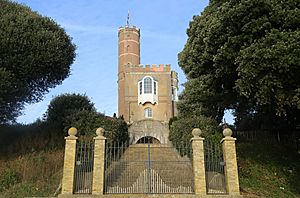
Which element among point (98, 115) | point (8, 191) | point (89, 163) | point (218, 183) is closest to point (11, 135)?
point (98, 115)

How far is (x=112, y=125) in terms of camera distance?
1941 centimetres

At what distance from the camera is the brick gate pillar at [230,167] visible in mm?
11625

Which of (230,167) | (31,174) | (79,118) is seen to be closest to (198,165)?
(230,167)

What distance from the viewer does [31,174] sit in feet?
46.7

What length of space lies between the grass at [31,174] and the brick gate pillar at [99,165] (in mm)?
2061

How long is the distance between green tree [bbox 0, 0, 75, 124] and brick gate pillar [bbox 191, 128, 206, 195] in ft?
28.9

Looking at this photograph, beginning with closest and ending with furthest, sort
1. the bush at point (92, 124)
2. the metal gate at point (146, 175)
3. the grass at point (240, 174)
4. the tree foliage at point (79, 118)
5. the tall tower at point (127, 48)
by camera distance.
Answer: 1. the metal gate at point (146, 175)
2. the grass at point (240, 174)
3. the bush at point (92, 124)
4. the tree foliage at point (79, 118)
5. the tall tower at point (127, 48)

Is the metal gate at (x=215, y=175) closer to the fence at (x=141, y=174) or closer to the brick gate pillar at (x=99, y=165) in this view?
the fence at (x=141, y=174)

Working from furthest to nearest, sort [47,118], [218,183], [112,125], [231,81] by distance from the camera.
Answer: [47,118] < [112,125] < [231,81] < [218,183]

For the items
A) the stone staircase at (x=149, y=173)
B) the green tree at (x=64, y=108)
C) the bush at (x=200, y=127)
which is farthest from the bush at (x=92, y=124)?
the stone staircase at (x=149, y=173)

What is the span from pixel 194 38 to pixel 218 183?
7.10 metres

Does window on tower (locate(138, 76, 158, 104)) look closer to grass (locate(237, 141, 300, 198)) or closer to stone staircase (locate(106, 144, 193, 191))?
grass (locate(237, 141, 300, 198))

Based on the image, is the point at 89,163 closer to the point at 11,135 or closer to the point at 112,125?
the point at 112,125

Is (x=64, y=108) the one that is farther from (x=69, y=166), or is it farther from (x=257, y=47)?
(x=257, y=47)
